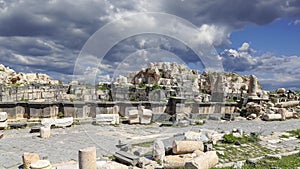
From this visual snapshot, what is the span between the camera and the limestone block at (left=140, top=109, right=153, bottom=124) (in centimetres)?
1440

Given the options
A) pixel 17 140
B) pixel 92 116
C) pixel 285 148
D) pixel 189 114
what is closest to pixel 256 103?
pixel 189 114

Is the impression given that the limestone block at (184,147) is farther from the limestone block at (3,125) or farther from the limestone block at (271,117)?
the limestone block at (271,117)

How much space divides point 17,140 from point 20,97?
8425 mm

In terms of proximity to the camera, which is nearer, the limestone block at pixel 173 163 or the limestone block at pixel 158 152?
the limestone block at pixel 173 163

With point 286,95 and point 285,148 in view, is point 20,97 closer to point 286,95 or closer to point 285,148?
point 285,148

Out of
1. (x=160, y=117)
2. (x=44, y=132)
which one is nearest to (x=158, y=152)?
(x=44, y=132)

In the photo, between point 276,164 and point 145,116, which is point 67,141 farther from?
point 276,164

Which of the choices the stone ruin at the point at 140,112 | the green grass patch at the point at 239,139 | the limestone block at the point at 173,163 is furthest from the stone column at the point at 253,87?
the limestone block at the point at 173,163

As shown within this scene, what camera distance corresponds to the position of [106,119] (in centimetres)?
1376

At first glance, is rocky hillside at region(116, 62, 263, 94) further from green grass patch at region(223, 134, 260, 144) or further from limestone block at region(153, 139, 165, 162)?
limestone block at region(153, 139, 165, 162)

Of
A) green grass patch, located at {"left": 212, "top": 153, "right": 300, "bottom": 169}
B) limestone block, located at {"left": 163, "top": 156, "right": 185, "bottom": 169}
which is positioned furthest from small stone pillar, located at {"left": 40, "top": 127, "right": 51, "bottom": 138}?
green grass patch, located at {"left": 212, "top": 153, "right": 300, "bottom": 169}

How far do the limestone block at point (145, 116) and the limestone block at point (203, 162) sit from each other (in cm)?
766

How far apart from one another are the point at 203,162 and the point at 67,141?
5864mm

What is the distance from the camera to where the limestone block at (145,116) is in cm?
1440
